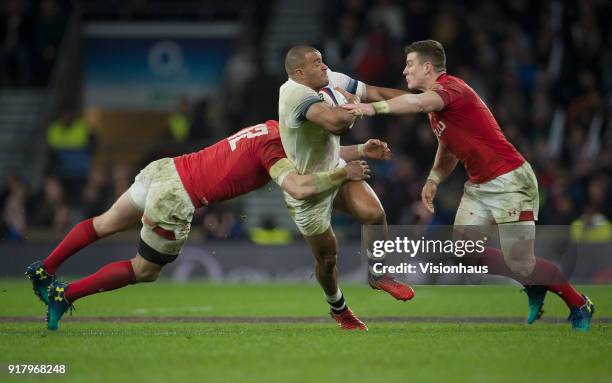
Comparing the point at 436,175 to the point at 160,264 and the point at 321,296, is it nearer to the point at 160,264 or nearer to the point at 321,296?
the point at 160,264

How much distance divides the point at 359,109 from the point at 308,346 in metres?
2.05

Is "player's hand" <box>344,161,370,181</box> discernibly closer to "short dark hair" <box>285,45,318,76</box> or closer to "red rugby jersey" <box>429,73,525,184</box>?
"short dark hair" <box>285,45,318,76</box>

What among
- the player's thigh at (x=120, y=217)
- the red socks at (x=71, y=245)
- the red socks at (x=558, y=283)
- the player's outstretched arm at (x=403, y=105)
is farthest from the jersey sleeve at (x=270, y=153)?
the red socks at (x=558, y=283)

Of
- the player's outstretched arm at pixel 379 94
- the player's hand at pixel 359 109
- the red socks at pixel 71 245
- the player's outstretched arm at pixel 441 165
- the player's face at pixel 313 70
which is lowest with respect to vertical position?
the red socks at pixel 71 245

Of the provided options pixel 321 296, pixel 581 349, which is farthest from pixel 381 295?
pixel 581 349

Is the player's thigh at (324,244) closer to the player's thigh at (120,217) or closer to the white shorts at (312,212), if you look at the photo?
the white shorts at (312,212)

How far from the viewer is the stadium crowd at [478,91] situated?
20094mm

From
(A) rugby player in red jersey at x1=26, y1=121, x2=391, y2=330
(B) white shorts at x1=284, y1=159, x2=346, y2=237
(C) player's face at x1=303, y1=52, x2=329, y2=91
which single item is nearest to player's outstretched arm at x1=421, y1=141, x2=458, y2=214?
(A) rugby player in red jersey at x1=26, y1=121, x2=391, y2=330

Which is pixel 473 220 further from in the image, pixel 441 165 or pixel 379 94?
pixel 379 94

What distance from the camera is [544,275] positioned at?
35.7 ft

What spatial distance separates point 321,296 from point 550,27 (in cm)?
888

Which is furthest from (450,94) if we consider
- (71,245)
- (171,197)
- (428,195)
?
(71,245)

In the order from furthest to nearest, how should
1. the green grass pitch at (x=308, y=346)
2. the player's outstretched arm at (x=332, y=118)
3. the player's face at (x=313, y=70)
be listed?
the player's face at (x=313, y=70) < the player's outstretched arm at (x=332, y=118) < the green grass pitch at (x=308, y=346)

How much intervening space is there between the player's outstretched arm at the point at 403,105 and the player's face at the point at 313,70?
0.62 m
